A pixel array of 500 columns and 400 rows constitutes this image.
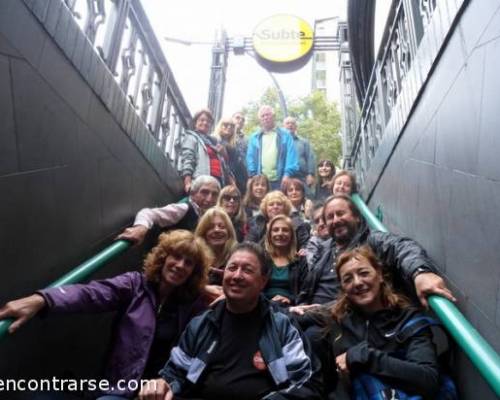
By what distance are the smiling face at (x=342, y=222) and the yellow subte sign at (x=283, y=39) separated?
9096 mm

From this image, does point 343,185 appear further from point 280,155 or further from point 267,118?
point 267,118

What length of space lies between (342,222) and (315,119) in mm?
14521

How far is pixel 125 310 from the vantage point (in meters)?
2.19

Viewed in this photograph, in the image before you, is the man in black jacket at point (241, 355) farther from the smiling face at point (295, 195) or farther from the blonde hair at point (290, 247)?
the smiling face at point (295, 195)

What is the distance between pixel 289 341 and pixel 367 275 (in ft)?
1.91

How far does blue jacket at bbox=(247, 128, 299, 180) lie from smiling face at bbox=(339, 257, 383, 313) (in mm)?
3816

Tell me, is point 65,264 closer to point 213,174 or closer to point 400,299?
point 400,299

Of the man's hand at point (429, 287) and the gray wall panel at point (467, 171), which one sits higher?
the gray wall panel at point (467, 171)

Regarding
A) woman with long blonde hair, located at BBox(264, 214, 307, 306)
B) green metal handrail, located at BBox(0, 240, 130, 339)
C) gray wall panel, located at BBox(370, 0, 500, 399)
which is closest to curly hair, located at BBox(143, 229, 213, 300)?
green metal handrail, located at BBox(0, 240, 130, 339)

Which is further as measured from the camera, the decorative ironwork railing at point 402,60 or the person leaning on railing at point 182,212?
the person leaning on railing at point 182,212

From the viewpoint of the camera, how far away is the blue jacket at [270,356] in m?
1.86

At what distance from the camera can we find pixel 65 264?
2146 millimetres

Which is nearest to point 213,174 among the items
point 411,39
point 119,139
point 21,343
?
point 119,139

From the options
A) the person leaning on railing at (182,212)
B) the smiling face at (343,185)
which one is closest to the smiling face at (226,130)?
the person leaning on railing at (182,212)
